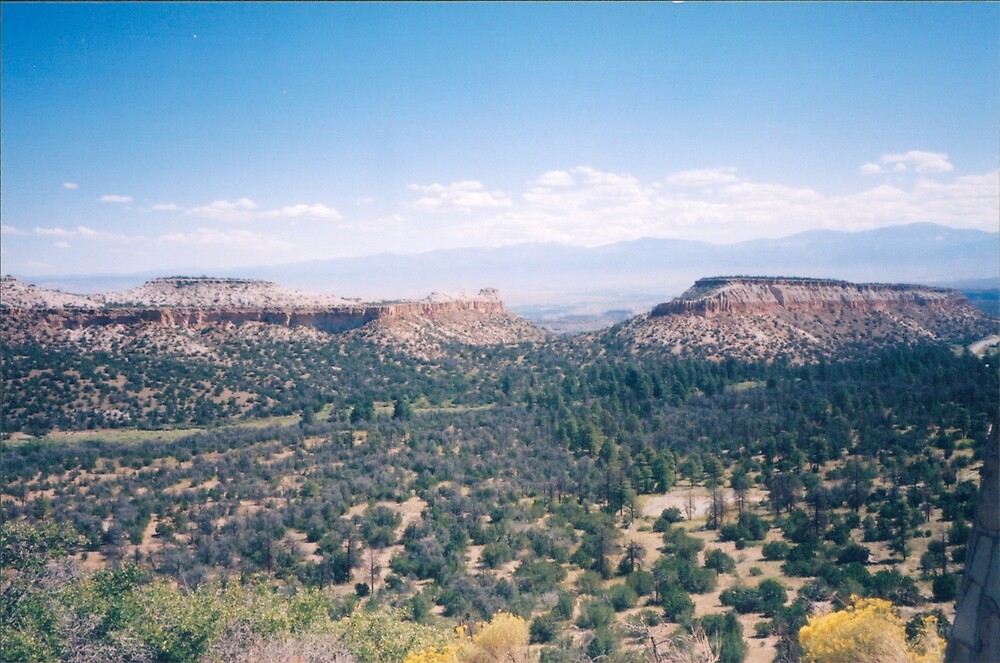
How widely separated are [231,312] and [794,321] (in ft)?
242

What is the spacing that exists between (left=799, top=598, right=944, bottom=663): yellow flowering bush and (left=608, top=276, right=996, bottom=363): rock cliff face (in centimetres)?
6251

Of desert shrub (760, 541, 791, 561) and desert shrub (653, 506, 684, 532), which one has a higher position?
desert shrub (760, 541, 791, 561)

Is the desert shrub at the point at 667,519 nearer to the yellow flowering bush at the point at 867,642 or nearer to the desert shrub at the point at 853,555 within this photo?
the desert shrub at the point at 853,555

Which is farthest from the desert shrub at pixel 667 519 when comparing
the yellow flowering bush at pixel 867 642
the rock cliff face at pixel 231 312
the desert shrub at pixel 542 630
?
the rock cliff face at pixel 231 312

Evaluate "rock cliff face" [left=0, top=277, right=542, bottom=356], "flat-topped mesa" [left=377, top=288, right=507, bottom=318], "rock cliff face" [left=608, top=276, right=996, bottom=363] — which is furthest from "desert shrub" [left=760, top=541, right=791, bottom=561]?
"flat-topped mesa" [left=377, top=288, right=507, bottom=318]

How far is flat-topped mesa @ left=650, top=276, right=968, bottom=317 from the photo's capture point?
84188 millimetres

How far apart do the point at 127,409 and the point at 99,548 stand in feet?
89.4

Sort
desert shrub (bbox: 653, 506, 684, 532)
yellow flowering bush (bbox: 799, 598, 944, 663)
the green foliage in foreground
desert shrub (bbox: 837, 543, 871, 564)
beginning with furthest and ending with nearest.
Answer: desert shrub (bbox: 653, 506, 684, 532), desert shrub (bbox: 837, 543, 871, 564), the green foliage in foreground, yellow flowering bush (bbox: 799, 598, 944, 663)

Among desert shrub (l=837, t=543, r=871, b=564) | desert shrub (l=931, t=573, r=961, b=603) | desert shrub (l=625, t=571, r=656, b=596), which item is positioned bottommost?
desert shrub (l=625, t=571, r=656, b=596)

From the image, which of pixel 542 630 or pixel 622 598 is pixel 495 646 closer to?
pixel 542 630

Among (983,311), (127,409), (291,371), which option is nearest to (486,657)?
(127,409)

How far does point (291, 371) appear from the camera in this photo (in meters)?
65.4

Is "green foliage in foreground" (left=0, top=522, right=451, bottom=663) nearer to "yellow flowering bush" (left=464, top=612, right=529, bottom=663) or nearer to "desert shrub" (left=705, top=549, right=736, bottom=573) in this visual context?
"yellow flowering bush" (left=464, top=612, right=529, bottom=663)

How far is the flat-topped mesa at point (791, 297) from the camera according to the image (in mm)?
84188
